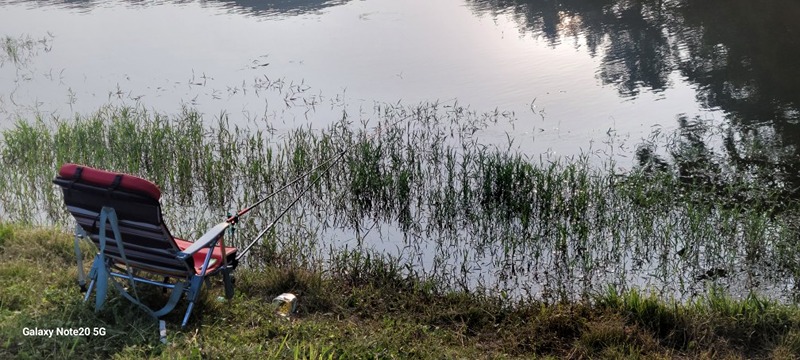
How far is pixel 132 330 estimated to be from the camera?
13.1 feet

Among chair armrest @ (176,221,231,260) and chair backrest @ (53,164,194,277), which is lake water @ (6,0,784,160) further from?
chair backrest @ (53,164,194,277)

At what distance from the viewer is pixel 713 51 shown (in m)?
13.2

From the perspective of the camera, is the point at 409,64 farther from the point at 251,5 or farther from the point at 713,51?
the point at 251,5

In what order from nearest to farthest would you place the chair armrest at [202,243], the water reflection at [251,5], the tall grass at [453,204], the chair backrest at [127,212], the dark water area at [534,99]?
the chair backrest at [127,212] < the chair armrest at [202,243] < the tall grass at [453,204] < the dark water area at [534,99] < the water reflection at [251,5]

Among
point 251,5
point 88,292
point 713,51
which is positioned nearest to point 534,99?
point 713,51

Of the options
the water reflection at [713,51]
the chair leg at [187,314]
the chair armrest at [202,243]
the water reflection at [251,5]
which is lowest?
the water reflection at [713,51]

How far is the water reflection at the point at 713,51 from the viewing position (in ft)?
29.7

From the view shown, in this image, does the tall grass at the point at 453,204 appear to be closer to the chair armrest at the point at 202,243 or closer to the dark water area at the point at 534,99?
the dark water area at the point at 534,99

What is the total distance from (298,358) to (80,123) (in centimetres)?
708

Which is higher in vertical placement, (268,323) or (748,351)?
(268,323)

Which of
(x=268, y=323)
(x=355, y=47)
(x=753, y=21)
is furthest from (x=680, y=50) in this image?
(x=268, y=323)

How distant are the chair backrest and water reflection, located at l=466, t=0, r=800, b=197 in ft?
19.6

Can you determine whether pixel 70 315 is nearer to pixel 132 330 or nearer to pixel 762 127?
pixel 132 330

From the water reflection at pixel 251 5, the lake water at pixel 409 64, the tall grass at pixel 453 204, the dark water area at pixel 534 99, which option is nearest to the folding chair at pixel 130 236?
the tall grass at pixel 453 204
